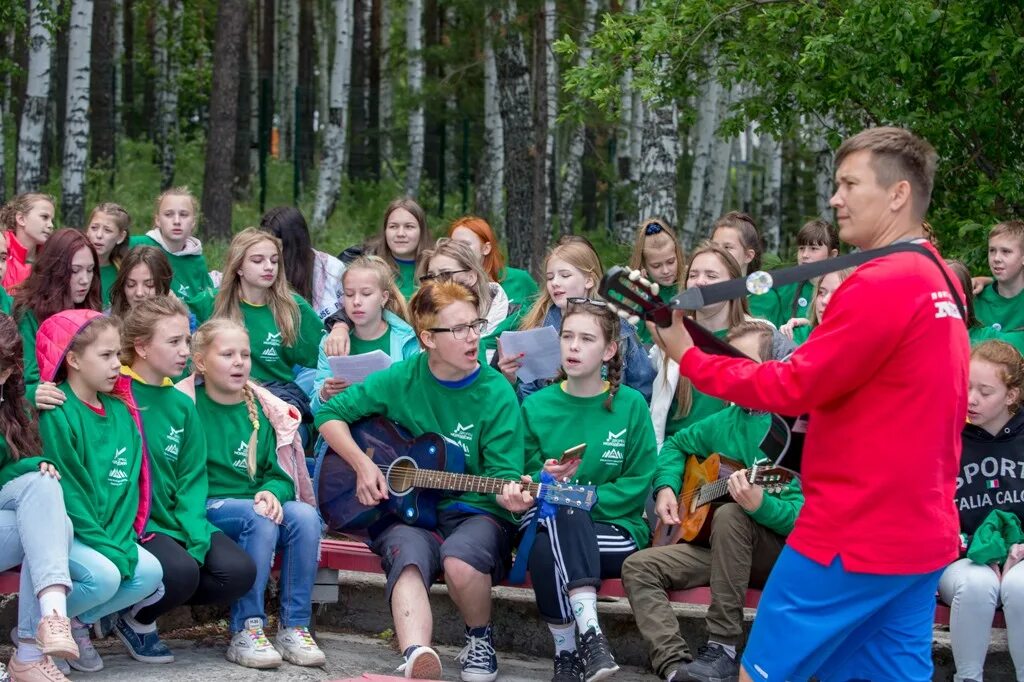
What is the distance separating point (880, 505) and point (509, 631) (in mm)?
2635

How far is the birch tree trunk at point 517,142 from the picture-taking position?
43.2 feet

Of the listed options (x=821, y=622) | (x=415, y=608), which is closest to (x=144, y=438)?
(x=415, y=608)

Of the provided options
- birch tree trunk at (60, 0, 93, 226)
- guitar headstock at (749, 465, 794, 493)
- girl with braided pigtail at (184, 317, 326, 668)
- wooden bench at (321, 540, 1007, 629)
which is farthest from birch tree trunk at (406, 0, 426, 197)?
guitar headstock at (749, 465, 794, 493)

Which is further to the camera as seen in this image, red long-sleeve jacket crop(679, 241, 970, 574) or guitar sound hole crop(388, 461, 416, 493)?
guitar sound hole crop(388, 461, 416, 493)

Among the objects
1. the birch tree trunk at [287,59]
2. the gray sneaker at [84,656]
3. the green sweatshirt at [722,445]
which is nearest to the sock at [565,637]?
the green sweatshirt at [722,445]

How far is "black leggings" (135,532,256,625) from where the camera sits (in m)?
5.03

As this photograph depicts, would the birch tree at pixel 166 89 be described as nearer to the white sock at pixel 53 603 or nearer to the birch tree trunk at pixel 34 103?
the birch tree trunk at pixel 34 103

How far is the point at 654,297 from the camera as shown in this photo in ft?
11.8

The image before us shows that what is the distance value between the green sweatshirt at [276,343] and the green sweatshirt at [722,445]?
221cm

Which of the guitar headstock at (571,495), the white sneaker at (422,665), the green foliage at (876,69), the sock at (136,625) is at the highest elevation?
the green foliage at (876,69)

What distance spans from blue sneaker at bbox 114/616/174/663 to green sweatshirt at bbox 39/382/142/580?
1.45 ft

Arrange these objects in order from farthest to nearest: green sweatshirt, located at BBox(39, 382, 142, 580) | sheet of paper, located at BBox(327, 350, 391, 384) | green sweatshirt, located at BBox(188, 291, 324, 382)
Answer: green sweatshirt, located at BBox(188, 291, 324, 382)
sheet of paper, located at BBox(327, 350, 391, 384)
green sweatshirt, located at BBox(39, 382, 142, 580)

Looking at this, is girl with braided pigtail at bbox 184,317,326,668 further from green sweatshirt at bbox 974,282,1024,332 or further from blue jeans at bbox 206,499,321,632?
green sweatshirt at bbox 974,282,1024,332

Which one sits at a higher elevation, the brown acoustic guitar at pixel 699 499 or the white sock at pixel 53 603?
the brown acoustic guitar at pixel 699 499
